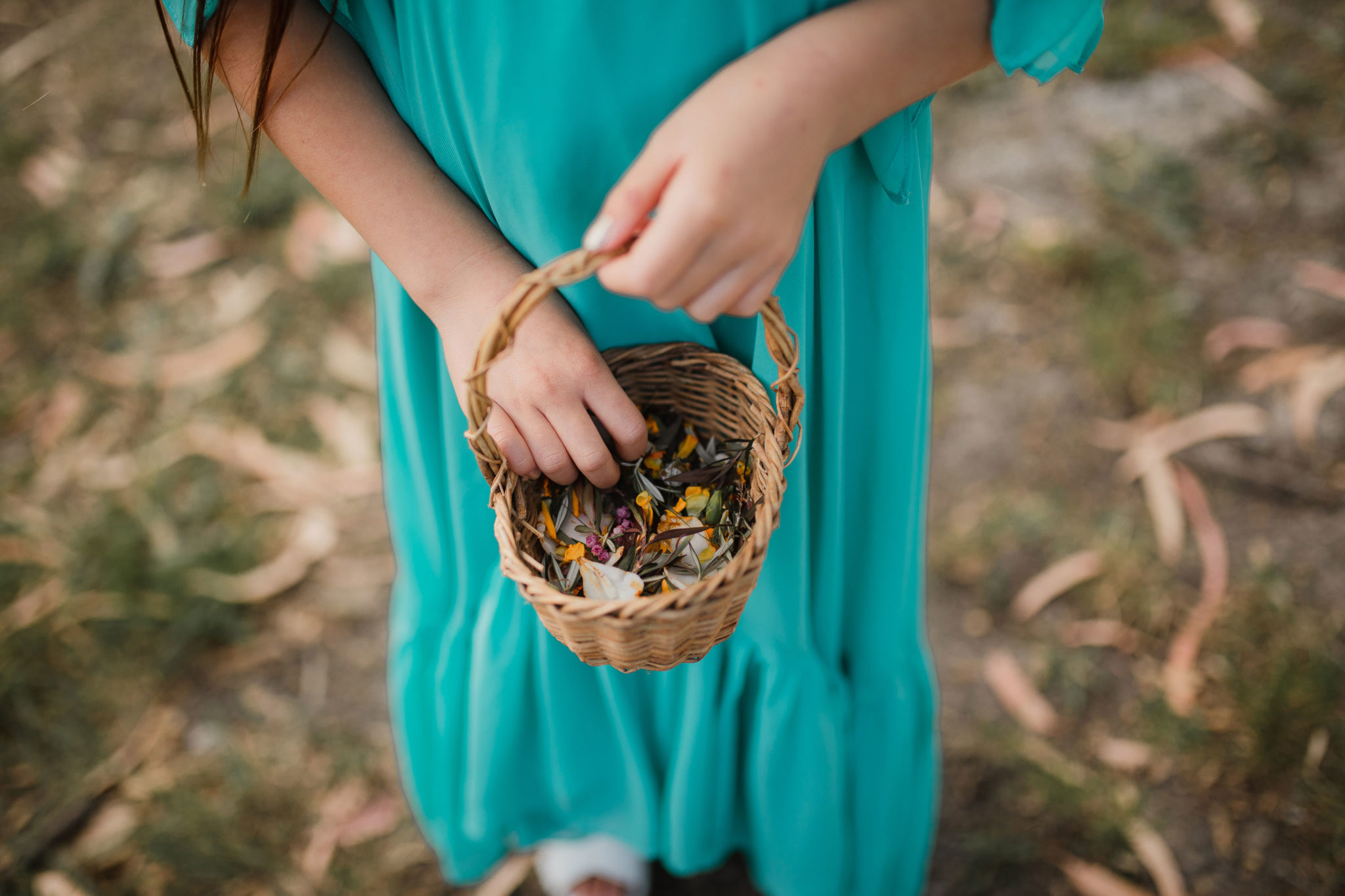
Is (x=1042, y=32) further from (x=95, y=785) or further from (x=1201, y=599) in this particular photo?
(x=95, y=785)

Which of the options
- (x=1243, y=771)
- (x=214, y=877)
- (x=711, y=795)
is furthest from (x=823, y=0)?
(x=214, y=877)

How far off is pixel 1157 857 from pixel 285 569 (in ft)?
5.87

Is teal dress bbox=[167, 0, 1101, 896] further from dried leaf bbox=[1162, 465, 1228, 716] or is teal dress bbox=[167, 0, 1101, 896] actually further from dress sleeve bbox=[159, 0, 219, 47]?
dried leaf bbox=[1162, 465, 1228, 716]

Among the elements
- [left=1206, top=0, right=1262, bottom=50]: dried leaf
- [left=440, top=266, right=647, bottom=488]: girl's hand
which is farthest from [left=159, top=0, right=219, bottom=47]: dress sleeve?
[left=1206, top=0, right=1262, bottom=50]: dried leaf

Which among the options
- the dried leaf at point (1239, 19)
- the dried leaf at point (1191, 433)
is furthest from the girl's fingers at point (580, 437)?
the dried leaf at point (1239, 19)

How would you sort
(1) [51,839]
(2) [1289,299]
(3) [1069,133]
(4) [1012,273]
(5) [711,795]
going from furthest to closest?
(3) [1069,133], (4) [1012,273], (2) [1289,299], (1) [51,839], (5) [711,795]

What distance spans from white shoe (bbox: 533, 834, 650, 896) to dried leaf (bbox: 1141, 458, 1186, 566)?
1.21 metres

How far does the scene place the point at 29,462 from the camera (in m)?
2.10

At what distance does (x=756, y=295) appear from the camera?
70 cm

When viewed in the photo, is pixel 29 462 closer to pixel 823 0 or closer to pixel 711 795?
pixel 711 795

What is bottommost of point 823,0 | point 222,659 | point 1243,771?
point 1243,771

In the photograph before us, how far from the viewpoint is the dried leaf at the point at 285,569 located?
1.89 m

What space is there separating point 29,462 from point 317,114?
1.80 m

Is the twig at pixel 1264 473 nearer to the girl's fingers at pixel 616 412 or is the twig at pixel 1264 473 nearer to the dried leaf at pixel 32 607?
the girl's fingers at pixel 616 412
